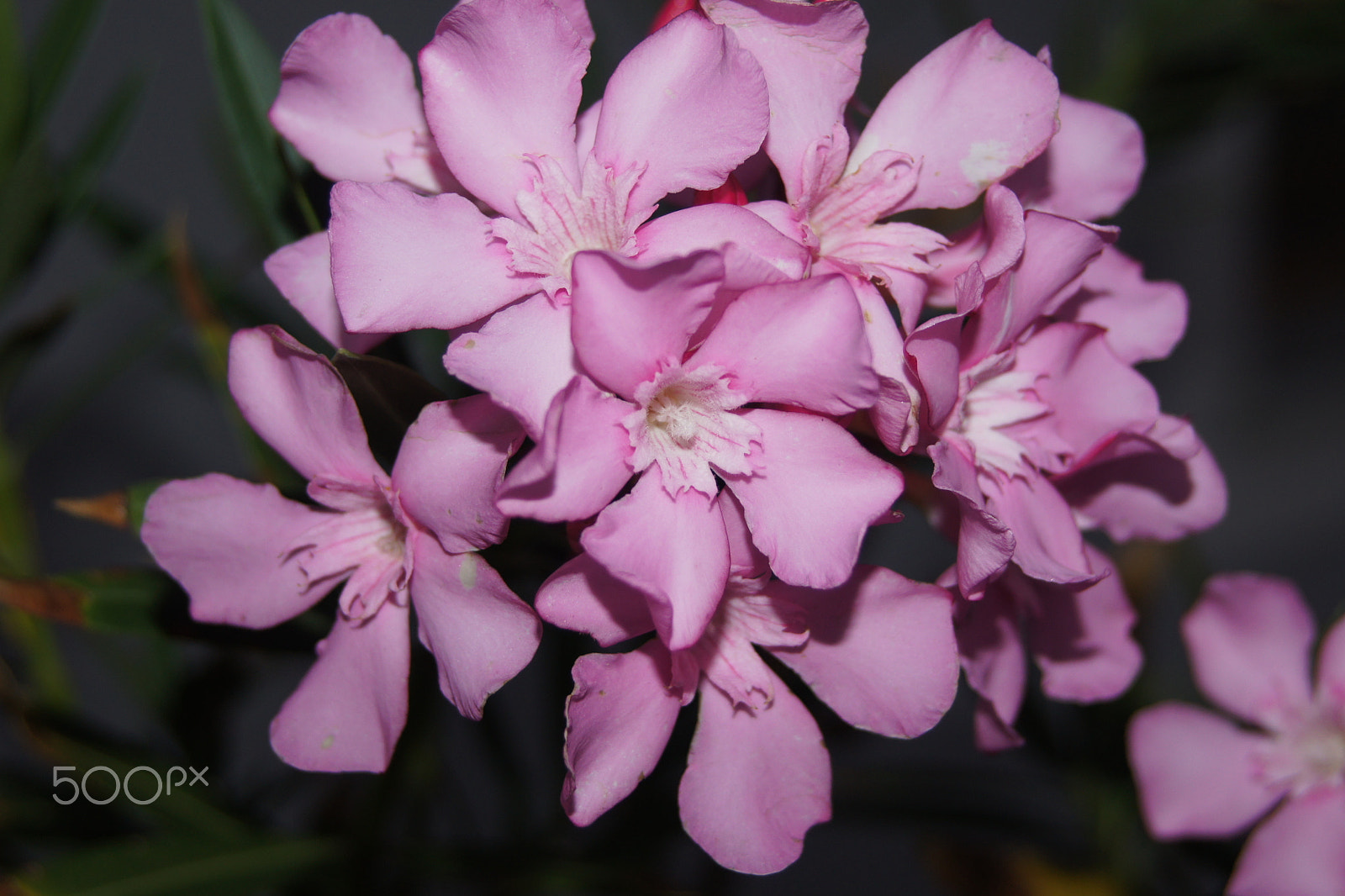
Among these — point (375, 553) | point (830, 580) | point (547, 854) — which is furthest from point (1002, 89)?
point (547, 854)

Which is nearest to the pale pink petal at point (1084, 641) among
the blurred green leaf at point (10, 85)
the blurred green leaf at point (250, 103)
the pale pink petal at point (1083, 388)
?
the pale pink petal at point (1083, 388)

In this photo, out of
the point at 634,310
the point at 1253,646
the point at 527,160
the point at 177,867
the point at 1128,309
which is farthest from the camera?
the point at 1253,646

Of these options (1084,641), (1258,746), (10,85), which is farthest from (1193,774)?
(10,85)

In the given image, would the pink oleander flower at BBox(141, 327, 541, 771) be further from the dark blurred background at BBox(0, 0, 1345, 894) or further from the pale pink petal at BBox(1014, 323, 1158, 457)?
the pale pink petal at BBox(1014, 323, 1158, 457)

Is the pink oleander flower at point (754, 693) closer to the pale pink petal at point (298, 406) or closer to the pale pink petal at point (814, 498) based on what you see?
the pale pink petal at point (814, 498)

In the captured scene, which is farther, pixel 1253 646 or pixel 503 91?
pixel 1253 646

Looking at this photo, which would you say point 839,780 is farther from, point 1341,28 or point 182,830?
point 1341,28

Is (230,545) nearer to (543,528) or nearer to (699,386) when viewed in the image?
(543,528)
